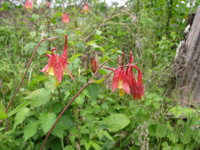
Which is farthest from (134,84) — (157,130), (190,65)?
(190,65)

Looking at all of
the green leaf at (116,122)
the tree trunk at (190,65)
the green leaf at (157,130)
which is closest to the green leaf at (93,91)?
the green leaf at (116,122)

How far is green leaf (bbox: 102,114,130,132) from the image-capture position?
128cm

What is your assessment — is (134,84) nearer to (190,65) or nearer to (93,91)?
(93,91)

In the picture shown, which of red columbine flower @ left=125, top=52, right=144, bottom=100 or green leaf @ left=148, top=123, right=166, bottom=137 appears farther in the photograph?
green leaf @ left=148, top=123, right=166, bottom=137

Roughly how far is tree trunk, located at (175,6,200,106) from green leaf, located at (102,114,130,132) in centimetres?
100

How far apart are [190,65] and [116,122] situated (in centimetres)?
131

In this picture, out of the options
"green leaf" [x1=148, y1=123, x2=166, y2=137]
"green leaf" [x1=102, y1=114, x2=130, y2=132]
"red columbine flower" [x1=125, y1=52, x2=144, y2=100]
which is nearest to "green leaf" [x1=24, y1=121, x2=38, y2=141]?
"green leaf" [x1=102, y1=114, x2=130, y2=132]

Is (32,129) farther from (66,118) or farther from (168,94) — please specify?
(168,94)

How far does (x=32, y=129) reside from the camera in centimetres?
111

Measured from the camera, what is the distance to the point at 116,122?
52.3 inches

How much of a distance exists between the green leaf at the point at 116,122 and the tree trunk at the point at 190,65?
1.00m

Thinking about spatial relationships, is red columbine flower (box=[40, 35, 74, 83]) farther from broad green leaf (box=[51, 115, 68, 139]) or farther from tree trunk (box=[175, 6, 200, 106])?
tree trunk (box=[175, 6, 200, 106])

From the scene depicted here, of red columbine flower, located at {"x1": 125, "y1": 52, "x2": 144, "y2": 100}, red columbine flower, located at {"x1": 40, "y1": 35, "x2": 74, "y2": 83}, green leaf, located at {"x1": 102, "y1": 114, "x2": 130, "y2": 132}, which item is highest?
red columbine flower, located at {"x1": 40, "y1": 35, "x2": 74, "y2": 83}

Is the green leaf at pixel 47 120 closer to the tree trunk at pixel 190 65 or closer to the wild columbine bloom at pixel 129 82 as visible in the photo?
the wild columbine bloom at pixel 129 82
